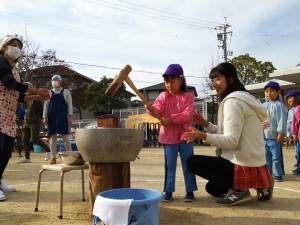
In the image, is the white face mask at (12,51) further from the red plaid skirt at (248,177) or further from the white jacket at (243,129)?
the red plaid skirt at (248,177)

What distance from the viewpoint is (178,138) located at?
3.95 metres

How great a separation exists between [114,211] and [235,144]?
1593 millimetres

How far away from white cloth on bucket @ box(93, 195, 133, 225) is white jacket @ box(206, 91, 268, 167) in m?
1.43

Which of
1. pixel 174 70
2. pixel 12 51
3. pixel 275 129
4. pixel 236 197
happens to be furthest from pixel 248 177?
pixel 12 51

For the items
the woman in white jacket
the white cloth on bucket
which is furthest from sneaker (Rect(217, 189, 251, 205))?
the white cloth on bucket

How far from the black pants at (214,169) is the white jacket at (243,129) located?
0.37 ft

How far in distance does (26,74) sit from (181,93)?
76.6 feet

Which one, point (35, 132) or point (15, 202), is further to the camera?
point (35, 132)

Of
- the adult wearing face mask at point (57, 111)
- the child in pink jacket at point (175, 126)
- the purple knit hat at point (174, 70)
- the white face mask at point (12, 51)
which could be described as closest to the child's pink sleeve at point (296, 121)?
the child in pink jacket at point (175, 126)

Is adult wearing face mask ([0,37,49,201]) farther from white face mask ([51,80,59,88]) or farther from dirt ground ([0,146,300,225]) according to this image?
white face mask ([51,80,59,88])

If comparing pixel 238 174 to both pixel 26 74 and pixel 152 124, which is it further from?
pixel 26 74

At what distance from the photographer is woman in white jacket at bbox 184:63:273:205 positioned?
335 centimetres

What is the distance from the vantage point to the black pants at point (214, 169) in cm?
358

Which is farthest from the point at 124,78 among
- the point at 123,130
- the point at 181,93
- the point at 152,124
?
the point at 152,124
